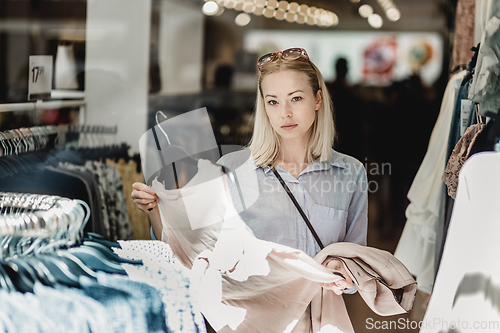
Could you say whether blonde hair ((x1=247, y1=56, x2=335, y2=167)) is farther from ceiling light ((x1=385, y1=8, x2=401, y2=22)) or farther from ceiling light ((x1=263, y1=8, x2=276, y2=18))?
ceiling light ((x1=385, y1=8, x2=401, y2=22))

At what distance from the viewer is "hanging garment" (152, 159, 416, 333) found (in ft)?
5.87

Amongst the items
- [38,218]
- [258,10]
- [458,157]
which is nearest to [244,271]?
[38,218]

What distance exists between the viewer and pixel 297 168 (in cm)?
183

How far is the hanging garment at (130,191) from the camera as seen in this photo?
1888 mm

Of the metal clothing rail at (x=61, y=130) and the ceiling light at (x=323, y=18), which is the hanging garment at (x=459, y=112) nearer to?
the ceiling light at (x=323, y=18)

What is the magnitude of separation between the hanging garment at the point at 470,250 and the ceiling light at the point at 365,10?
2.35 ft

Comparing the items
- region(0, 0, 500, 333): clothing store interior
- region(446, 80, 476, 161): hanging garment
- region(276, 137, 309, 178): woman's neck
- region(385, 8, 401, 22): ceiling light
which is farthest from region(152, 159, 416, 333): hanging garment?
region(385, 8, 401, 22): ceiling light

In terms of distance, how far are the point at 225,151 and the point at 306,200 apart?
1.26 feet

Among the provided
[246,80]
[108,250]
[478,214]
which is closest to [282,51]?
[246,80]

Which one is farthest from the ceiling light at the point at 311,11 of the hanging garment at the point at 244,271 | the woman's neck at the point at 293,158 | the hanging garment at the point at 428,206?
the hanging garment at the point at 244,271

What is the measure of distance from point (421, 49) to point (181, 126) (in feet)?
3.35

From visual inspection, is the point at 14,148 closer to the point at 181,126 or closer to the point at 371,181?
the point at 181,126

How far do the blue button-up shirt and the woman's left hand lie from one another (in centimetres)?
8
